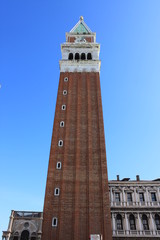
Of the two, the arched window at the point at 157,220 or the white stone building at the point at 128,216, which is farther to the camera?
the arched window at the point at 157,220

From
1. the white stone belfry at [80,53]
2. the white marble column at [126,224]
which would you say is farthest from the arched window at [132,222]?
the white stone belfry at [80,53]

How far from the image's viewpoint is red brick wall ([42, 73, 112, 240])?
2544 cm

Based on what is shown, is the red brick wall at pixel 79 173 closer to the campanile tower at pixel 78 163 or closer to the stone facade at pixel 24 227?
the campanile tower at pixel 78 163

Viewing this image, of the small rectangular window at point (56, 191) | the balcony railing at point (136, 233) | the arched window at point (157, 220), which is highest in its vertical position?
the small rectangular window at point (56, 191)

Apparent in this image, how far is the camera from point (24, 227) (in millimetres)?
27797

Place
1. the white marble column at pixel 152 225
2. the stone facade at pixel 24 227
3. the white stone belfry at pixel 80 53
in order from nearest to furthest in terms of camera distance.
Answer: the stone facade at pixel 24 227, the white marble column at pixel 152 225, the white stone belfry at pixel 80 53

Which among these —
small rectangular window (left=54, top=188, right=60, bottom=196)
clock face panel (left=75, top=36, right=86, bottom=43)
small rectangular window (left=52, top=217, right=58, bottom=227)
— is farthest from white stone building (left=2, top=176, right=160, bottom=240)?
clock face panel (left=75, top=36, right=86, bottom=43)

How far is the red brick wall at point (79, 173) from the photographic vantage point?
25438mm

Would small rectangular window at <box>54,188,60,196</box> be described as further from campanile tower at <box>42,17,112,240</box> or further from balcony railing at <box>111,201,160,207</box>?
Result: balcony railing at <box>111,201,160,207</box>

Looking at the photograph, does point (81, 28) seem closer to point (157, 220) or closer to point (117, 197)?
point (117, 197)

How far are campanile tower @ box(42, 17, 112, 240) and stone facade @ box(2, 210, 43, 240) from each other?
327cm

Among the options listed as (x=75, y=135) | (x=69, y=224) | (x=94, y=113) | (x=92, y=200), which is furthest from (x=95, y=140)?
(x=69, y=224)

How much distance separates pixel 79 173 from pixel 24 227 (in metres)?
10.2

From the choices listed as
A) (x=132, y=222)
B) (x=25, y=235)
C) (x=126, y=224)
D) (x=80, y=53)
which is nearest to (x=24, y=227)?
(x=25, y=235)
